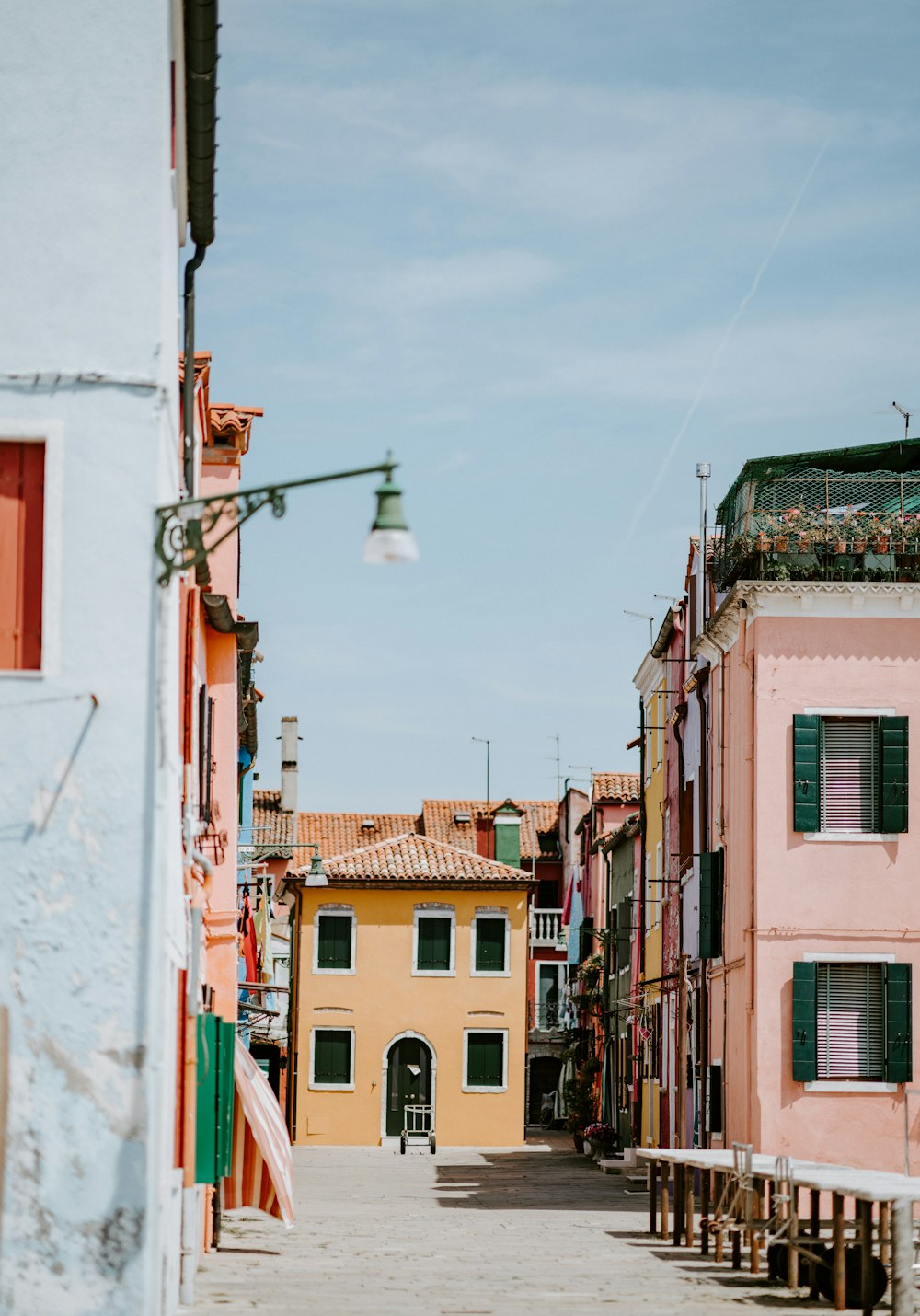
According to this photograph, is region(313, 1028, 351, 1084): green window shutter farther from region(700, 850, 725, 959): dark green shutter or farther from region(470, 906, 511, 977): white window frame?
region(700, 850, 725, 959): dark green shutter

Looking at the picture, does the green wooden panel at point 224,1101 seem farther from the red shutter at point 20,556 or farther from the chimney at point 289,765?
the chimney at point 289,765

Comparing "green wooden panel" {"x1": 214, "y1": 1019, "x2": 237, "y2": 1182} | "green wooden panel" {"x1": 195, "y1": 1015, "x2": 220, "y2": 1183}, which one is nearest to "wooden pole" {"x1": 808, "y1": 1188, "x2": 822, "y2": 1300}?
"green wooden panel" {"x1": 214, "y1": 1019, "x2": 237, "y2": 1182}

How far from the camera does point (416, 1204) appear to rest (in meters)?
28.9

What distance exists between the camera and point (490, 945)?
52.1 metres

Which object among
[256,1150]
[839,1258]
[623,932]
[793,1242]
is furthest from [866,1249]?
[623,932]

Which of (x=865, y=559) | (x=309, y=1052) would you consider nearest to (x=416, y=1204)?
(x=865, y=559)

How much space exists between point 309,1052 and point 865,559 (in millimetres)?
27821

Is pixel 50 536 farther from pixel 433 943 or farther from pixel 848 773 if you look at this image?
pixel 433 943

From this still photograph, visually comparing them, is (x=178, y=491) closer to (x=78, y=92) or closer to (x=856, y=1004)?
(x=78, y=92)

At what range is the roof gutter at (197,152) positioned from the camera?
12609 millimetres

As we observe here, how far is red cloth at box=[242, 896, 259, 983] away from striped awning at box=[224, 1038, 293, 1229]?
14.2m

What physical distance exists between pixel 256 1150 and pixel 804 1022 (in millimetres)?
9241

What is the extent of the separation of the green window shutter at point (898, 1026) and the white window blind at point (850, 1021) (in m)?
0.15

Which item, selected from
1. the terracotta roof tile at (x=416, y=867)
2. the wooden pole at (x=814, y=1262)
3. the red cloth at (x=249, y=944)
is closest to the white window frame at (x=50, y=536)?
the wooden pole at (x=814, y=1262)
